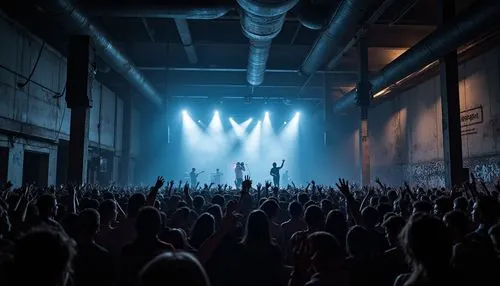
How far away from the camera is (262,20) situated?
36.6ft

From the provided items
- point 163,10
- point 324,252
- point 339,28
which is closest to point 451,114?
point 339,28

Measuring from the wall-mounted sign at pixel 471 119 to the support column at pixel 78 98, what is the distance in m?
14.3

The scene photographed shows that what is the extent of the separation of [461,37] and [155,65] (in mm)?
15715

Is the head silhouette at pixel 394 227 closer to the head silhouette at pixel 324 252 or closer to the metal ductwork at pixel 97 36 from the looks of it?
the head silhouette at pixel 324 252

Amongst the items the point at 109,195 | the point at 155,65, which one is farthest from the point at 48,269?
the point at 155,65

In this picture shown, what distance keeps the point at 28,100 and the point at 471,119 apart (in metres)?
17.1

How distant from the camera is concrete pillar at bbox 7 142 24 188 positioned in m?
13.8

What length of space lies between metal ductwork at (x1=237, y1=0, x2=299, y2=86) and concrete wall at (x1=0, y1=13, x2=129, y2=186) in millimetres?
7999

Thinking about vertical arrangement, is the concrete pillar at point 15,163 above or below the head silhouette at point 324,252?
above

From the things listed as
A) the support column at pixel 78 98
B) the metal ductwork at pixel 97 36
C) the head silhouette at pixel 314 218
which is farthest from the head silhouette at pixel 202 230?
the support column at pixel 78 98

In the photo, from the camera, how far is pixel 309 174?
30516 millimetres

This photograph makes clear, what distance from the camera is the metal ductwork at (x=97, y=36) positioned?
10719mm

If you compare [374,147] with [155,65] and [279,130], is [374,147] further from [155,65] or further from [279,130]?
[155,65]

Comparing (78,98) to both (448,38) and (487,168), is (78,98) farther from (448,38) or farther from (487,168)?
(487,168)
